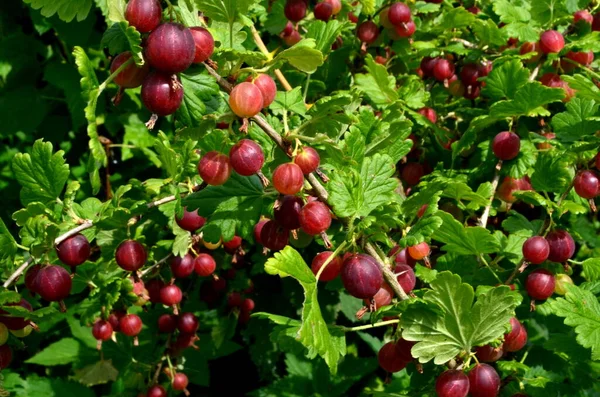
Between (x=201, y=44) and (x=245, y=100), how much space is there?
10cm

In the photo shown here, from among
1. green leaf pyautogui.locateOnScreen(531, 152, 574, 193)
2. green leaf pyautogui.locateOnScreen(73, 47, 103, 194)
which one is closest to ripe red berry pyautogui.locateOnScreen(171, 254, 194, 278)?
green leaf pyautogui.locateOnScreen(73, 47, 103, 194)

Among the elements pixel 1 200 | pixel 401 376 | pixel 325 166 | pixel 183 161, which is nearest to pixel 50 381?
pixel 1 200

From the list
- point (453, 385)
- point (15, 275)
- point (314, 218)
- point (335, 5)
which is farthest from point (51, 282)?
point (335, 5)

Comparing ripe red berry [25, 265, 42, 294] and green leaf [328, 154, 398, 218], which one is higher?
green leaf [328, 154, 398, 218]

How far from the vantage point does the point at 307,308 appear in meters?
0.95

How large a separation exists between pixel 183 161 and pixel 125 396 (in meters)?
0.92

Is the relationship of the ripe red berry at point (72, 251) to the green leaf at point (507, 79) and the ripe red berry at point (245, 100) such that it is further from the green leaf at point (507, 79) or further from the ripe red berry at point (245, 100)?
the green leaf at point (507, 79)

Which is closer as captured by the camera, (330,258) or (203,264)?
(330,258)

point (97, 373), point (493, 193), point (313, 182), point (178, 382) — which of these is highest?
point (313, 182)

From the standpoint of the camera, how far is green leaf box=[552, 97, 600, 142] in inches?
56.2

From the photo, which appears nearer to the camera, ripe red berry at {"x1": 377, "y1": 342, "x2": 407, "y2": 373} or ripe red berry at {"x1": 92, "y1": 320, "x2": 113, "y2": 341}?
ripe red berry at {"x1": 377, "y1": 342, "x2": 407, "y2": 373}

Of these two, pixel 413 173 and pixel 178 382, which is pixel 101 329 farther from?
pixel 413 173

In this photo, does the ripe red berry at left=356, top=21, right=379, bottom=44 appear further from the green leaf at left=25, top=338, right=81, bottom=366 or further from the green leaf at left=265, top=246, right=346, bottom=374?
the green leaf at left=25, top=338, right=81, bottom=366

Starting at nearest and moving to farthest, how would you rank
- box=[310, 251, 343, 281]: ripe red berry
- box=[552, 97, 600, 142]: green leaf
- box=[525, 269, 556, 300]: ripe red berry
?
box=[310, 251, 343, 281]: ripe red berry, box=[525, 269, 556, 300]: ripe red berry, box=[552, 97, 600, 142]: green leaf
